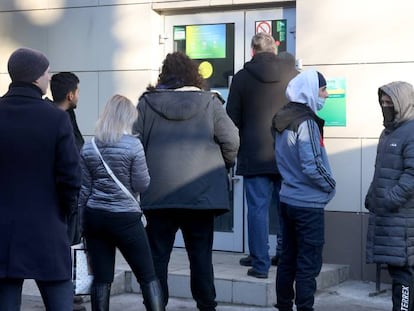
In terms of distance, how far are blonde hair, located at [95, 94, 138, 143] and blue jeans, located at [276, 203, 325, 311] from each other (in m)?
1.25

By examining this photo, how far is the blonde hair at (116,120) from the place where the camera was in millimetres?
5199

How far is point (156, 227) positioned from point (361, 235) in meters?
2.54

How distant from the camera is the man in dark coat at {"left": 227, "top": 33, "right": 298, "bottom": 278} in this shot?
682 cm

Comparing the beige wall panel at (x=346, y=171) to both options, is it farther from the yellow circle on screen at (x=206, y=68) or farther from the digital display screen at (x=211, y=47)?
the yellow circle on screen at (x=206, y=68)

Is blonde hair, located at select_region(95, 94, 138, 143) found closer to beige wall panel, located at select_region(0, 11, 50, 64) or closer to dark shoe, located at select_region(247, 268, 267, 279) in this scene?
dark shoe, located at select_region(247, 268, 267, 279)

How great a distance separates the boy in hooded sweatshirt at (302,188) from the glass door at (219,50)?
2472 millimetres

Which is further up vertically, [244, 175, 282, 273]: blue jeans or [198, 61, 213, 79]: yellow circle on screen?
[198, 61, 213, 79]: yellow circle on screen

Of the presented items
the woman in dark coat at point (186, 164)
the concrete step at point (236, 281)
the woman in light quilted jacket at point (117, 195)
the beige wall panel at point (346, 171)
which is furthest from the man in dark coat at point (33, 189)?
the beige wall panel at point (346, 171)

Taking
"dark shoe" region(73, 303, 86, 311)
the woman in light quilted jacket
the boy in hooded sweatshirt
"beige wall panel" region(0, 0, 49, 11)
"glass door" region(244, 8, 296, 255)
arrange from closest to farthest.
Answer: the woman in light quilted jacket → the boy in hooded sweatshirt → "dark shoe" region(73, 303, 86, 311) → "glass door" region(244, 8, 296, 255) → "beige wall panel" region(0, 0, 49, 11)

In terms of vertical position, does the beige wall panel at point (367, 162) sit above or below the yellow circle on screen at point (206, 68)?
below

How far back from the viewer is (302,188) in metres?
5.51

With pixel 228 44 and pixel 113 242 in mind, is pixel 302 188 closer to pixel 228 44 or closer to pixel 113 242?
pixel 113 242

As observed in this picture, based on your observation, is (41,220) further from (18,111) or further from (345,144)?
(345,144)

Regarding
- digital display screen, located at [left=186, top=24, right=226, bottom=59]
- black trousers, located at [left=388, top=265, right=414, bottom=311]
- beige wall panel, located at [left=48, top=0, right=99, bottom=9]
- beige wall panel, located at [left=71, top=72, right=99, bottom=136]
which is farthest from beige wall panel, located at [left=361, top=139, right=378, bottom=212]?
beige wall panel, located at [left=48, top=0, right=99, bottom=9]
